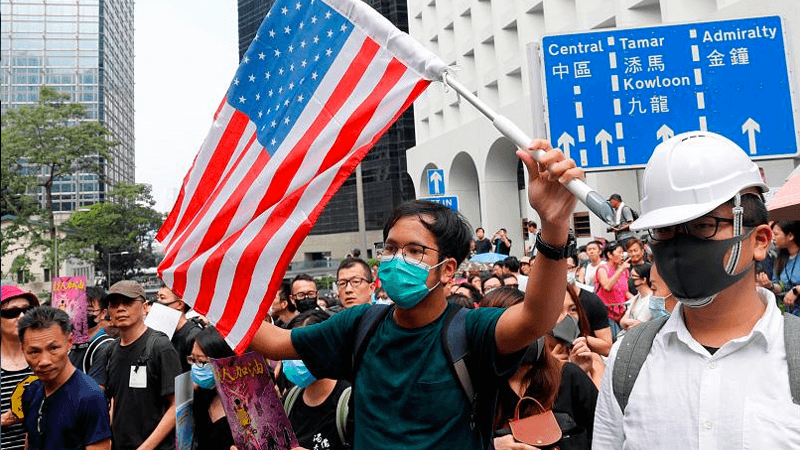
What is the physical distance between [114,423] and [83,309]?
Result: 3.62m

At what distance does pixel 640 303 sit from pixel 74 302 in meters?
6.24

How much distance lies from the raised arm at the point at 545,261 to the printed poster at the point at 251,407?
1570 mm

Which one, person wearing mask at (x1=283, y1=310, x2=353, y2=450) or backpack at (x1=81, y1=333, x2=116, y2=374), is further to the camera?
backpack at (x1=81, y1=333, x2=116, y2=374)

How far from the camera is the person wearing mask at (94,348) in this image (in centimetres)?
530

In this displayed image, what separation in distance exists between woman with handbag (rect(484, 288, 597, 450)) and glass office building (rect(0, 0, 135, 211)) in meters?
64.9

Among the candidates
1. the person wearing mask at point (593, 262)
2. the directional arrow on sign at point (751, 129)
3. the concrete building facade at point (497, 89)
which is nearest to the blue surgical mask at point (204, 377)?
the directional arrow on sign at point (751, 129)

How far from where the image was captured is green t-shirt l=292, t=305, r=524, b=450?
7.63 ft

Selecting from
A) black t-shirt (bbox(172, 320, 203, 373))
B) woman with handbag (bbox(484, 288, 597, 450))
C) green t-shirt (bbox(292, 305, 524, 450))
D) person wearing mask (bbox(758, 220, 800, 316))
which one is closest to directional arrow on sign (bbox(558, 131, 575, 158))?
person wearing mask (bbox(758, 220, 800, 316))

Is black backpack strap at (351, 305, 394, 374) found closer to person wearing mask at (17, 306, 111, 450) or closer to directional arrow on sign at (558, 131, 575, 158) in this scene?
person wearing mask at (17, 306, 111, 450)

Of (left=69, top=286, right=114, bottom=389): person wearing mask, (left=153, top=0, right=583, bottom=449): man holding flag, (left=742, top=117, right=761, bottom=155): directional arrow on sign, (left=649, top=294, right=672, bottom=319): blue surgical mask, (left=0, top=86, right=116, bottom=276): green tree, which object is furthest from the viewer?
(left=0, top=86, right=116, bottom=276): green tree

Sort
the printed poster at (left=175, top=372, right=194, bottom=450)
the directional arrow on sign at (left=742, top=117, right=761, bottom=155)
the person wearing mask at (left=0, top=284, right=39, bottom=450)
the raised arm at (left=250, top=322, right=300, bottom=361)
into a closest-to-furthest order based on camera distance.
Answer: the raised arm at (left=250, top=322, right=300, bottom=361) < the printed poster at (left=175, top=372, right=194, bottom=450) < the person wearing mask at (left=0, top=284, right=39, bottom=450) < the directional arrow on sign at (left=742, top=117, right=761, bottom=155)

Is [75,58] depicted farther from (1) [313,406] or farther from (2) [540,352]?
(2) [540,352]

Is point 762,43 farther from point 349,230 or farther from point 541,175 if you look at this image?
point 349,230

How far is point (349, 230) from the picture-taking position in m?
66.6
